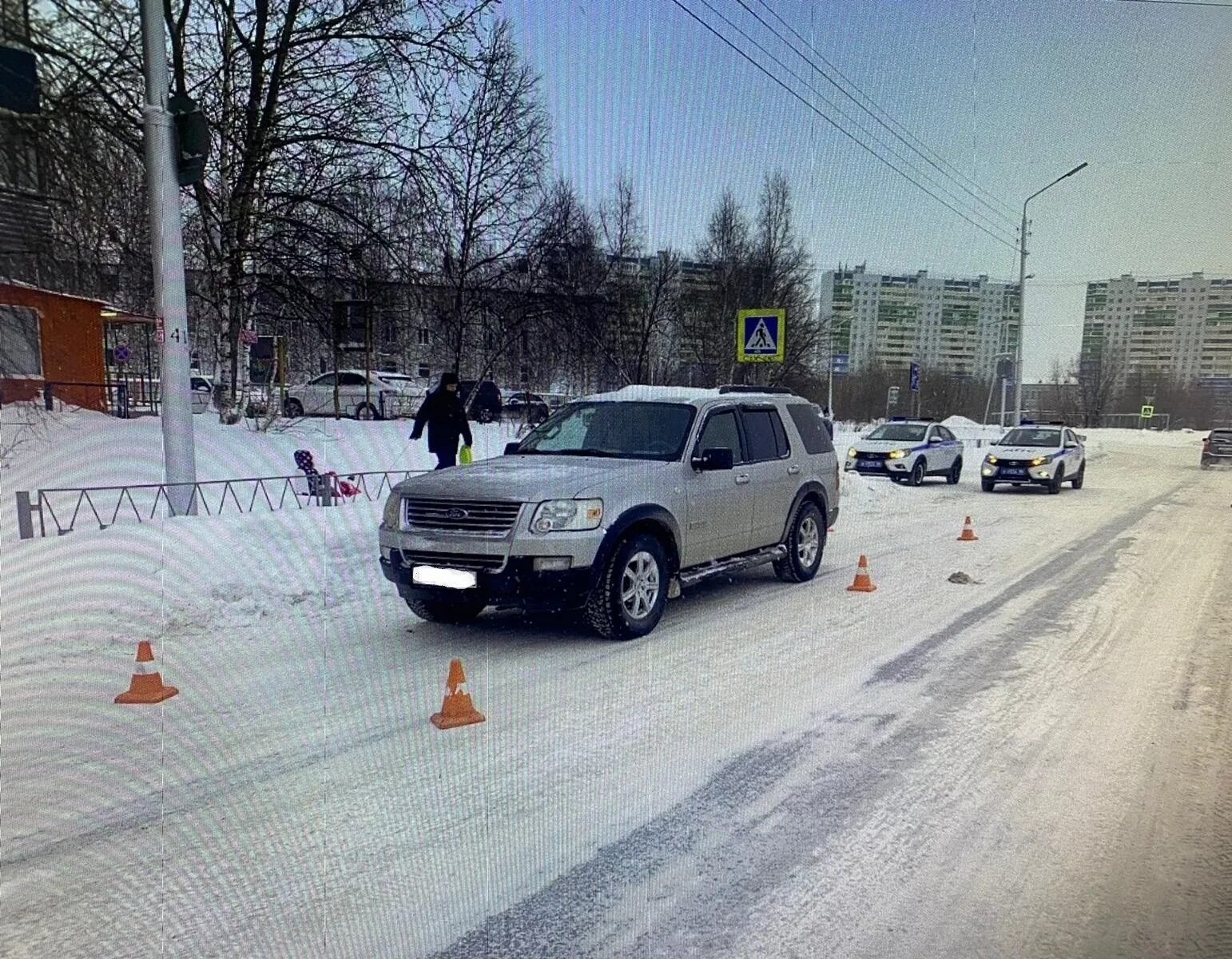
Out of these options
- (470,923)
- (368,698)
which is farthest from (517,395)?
(470,923)

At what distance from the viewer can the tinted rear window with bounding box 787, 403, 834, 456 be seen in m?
8.38

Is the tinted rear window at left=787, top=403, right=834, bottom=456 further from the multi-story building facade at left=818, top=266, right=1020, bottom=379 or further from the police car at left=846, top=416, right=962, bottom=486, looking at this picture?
the multi-story building facade at left=818, top=266, right=1020, bottom=379

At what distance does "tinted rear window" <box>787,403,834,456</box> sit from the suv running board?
4.02 feet

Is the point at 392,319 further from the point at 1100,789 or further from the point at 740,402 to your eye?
the point at 1100,789

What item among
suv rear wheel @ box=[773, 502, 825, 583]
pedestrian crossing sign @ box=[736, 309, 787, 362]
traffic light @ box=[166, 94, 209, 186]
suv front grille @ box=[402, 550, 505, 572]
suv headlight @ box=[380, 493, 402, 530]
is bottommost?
suv rear wheel @ box=[773, 502, 825, 583]

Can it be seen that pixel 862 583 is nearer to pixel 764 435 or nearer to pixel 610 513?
pixel 764 435

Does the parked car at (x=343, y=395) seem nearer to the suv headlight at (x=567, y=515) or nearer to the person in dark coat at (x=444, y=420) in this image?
the person in dark coat at (x=444, y=420)

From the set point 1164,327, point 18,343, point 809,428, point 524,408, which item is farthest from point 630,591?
point 524,408

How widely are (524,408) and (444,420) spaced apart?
16466mm

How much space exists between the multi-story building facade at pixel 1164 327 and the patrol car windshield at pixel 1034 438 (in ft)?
6.56

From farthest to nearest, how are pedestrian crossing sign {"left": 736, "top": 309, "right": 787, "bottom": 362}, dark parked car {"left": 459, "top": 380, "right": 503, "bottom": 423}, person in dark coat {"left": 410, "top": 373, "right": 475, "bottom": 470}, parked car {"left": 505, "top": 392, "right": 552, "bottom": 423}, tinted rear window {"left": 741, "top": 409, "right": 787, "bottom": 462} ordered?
parked car {"left": 505, "top": 392, "right": 552, "bottom": 423}, dark parked car {"left": 459, "top": 380, "right": 503, "bottom": 423}, pedestrian crossing sign {"left": 736, "top": 309, "right": 787, "bottom": 362}, person in dark coat {"left": 410, "top": 373, "right": 475, "bottom": 470}, tinted rear window {"left": 741, "top": 409, "right": 787, "bottom": 462}

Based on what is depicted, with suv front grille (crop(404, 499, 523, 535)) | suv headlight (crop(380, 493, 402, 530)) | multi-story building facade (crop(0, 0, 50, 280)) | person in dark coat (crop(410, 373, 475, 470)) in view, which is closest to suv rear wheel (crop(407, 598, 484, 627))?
suv headlight (crop(380, 493, 402, 530))

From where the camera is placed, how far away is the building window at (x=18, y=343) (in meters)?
5.34

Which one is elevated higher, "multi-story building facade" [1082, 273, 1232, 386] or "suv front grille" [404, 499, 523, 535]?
"multi-story building facade" [1082, 273, 1232, 386]
